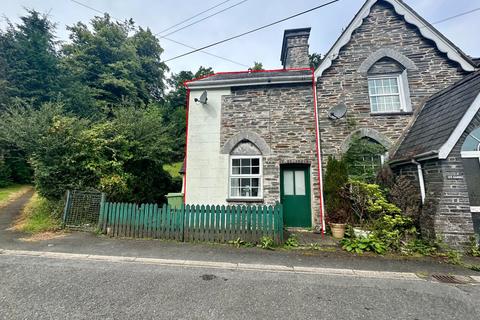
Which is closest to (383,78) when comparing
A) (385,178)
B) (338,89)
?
(338,89)

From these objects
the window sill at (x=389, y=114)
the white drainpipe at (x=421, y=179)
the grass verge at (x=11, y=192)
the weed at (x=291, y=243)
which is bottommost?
the weed at (x=291, y=243)

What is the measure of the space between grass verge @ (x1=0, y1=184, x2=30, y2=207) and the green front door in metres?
15.0

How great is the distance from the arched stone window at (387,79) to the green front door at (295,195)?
406cm

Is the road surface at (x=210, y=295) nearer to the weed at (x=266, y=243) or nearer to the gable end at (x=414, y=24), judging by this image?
the weed at (x=266, y=243)

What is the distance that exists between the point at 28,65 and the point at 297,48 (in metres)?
22.4

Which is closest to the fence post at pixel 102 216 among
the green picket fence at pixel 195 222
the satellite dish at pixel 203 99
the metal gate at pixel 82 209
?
the green picket fence at pixel 195 222

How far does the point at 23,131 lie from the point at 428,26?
18797 mm

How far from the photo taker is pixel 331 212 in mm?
7457

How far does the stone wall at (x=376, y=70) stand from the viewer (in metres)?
8.30

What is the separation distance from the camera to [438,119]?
6727mm

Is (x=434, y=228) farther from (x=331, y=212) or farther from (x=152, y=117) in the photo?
(x=152, y=117)

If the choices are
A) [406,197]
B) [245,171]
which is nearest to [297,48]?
[245,171]

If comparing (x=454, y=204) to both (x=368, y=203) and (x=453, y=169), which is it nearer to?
(x=453, y=169)

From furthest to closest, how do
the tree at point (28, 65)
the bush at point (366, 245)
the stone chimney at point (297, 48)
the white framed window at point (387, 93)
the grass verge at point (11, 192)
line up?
1. the tree at point (28, 65)
2. the grass verge at point (11, 192)
3. the stone chimney at point (297, 48)
4. the white framed window at point (387, 93)
5. the bush at point (366, 245)
